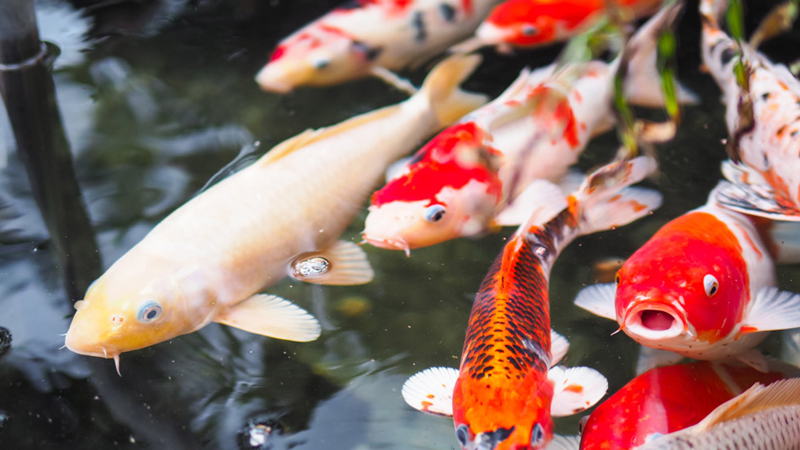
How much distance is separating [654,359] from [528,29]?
5.72 feet

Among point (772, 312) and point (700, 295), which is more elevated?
point (700, 295)

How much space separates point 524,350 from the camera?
179cm

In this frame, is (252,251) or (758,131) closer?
(252,251)

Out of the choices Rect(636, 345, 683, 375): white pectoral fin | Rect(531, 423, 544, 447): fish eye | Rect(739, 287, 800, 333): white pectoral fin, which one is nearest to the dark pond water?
Rect(636, 345, 683, 375): white pectoral fin

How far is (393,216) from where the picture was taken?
89.2 inches

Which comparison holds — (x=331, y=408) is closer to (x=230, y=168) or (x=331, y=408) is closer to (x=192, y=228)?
(x=192, y=228)

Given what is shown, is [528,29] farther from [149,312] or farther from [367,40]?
[149,312]

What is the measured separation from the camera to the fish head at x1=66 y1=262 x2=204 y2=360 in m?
1.92

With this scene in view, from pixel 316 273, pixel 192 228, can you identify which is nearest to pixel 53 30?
pixel 192 228

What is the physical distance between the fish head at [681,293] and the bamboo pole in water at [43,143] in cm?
168

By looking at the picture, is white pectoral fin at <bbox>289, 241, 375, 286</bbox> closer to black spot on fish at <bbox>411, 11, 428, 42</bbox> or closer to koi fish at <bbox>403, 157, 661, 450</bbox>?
koi fish at <bbox>403, 157, 661, 450</bbox>

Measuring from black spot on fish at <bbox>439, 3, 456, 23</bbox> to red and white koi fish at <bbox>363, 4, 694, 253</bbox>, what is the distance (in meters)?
0.67

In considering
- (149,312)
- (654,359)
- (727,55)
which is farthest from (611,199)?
(149,312)

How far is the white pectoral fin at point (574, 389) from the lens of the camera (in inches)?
71.4
